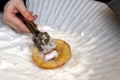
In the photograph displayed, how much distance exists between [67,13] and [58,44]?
0.17 metres

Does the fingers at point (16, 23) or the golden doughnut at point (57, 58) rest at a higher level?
the golden doughnut at point (57, 58)

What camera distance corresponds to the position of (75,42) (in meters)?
0.81

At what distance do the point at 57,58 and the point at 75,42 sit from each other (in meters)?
0.12

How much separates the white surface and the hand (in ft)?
0.15

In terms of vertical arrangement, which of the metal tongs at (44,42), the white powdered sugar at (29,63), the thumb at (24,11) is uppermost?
the metal tongs at (44,42)

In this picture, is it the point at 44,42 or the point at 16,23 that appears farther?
the point at 16,23

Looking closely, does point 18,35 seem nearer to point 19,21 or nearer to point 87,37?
point 19,21

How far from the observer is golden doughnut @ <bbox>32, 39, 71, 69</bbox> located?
0.71m

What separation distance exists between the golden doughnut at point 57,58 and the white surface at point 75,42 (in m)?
0.02

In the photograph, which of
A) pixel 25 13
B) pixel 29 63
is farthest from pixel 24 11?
pixel 29 63

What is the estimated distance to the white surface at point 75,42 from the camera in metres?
0.71

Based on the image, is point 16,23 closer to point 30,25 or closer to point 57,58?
point 30,25

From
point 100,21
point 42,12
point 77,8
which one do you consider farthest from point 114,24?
point 42,12

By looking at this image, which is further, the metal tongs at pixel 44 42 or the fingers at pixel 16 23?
the fingers at pixel 16 23
